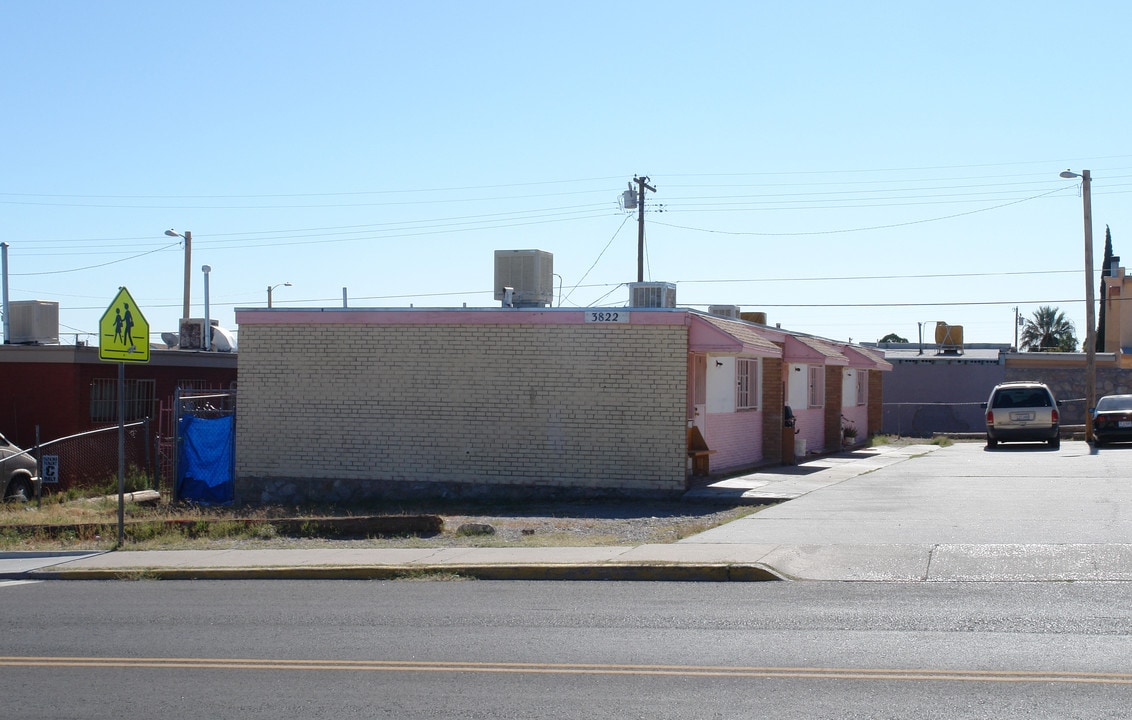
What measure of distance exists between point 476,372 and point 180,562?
→ 7853 millimetres

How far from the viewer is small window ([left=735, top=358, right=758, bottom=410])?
23609mm

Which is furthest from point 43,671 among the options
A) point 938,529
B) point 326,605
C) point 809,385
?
point 809,385

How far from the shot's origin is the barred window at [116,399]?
2467 centimetres

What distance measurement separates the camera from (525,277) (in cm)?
2083

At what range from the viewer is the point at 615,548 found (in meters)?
13.4

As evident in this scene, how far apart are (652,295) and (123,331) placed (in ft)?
32.1

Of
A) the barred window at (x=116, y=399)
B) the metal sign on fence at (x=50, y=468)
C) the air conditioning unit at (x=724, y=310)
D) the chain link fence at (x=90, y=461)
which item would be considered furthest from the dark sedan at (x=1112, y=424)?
the metal sign on fence at (x=50, y=468)

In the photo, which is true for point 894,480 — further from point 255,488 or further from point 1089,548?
point 255,488

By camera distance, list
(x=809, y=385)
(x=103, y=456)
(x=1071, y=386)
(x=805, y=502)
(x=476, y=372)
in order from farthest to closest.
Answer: (x=1071, y=386)
(x=809, y=385)
(x=103, y=456)
(x=476, y=372)
(x=805, y=502)

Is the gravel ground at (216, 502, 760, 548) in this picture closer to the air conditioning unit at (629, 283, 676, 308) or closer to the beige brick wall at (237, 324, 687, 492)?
the beige brick wall at (237, 324, 687, 492)

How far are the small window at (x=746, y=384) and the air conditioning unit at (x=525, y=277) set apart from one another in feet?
15.6

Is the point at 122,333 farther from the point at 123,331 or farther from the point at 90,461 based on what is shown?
the point at 90,461

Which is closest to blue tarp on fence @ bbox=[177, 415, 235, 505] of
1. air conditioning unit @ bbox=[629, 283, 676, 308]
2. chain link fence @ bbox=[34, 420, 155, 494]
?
chain link fence @ bbox=[34, 420, 155, 494]

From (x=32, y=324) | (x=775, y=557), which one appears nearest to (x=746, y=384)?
(x=775, y=557)
